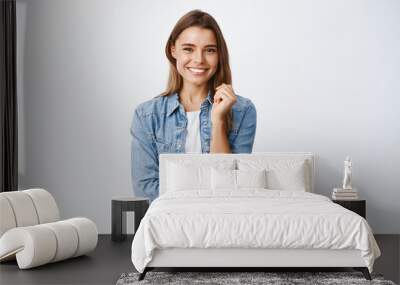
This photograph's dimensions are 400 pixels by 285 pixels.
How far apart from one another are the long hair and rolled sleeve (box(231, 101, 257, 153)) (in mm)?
377

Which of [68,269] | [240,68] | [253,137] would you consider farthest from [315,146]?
[68,269]

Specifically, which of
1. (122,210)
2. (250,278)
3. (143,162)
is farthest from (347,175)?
(250,278)

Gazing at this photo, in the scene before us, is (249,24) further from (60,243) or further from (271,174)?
(60,243)

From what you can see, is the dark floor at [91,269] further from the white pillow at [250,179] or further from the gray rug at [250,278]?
the white pillow at [250,179]

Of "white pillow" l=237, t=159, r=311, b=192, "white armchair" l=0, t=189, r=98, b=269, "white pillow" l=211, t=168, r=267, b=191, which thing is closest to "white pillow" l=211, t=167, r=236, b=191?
"white pillow" l=211, t=168, r=267, b=191

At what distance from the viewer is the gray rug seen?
491 cm

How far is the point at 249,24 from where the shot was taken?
738cm

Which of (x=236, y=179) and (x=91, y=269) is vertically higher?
(x=236, y=179)

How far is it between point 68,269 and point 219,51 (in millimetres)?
2853

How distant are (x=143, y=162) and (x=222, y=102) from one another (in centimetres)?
100

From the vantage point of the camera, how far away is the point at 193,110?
7.19 metres

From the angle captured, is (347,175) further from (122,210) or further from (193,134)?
(122,210)

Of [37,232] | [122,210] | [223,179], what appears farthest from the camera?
[122,210]

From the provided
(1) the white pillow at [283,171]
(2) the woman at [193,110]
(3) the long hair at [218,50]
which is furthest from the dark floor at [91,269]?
(3) the long hair at [218,50]
